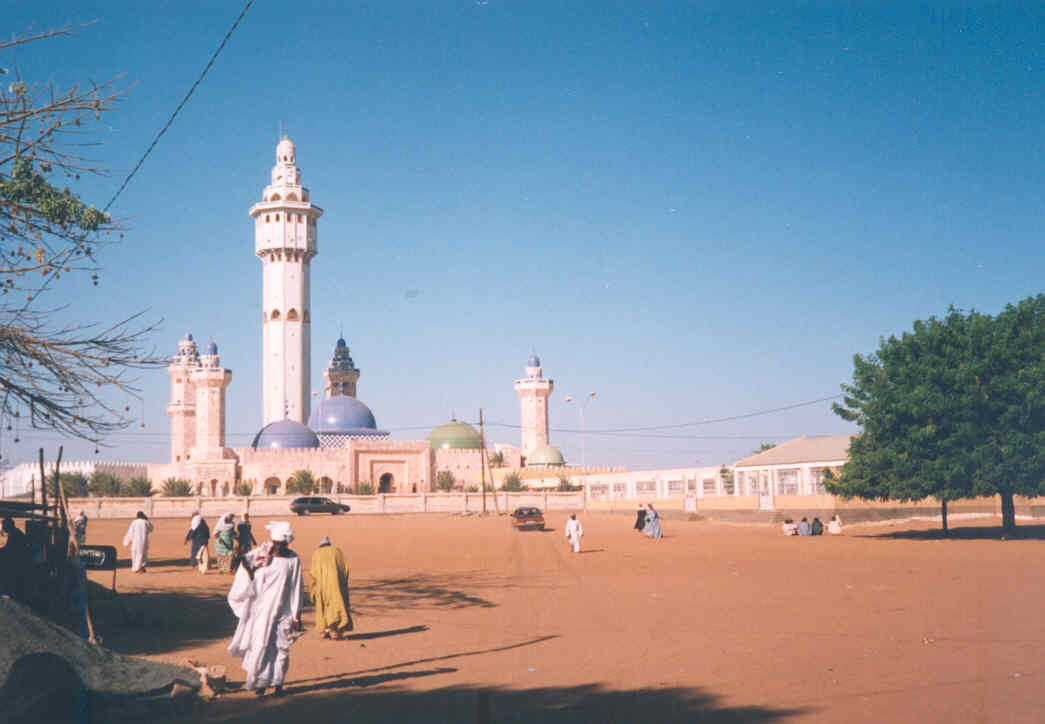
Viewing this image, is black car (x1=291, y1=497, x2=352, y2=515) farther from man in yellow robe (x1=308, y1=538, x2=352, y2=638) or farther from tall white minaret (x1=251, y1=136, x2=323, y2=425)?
man in yellow robe (x1=308, y1=538, x2=352, y2=638)

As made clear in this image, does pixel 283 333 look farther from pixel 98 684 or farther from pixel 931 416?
pixel 98 684

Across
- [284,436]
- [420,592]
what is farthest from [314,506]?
[420,592]

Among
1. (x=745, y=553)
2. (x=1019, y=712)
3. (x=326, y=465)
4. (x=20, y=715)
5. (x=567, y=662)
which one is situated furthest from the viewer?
(x=326, y=465)

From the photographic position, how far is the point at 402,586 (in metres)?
16.7

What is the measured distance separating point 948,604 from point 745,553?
33.8 feet

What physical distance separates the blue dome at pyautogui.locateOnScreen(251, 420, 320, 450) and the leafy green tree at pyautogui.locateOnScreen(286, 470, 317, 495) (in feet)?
12.6

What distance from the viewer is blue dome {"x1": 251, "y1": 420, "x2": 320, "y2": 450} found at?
6147 centimetres

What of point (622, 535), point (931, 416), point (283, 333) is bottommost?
point (622, 535)

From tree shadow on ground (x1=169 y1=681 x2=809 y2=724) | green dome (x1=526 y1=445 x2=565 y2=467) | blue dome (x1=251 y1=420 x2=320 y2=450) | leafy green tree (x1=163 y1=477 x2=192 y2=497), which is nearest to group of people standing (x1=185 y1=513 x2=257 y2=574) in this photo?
tree shadow on ground (x1=169 y1=681 x2=809 y2=724)

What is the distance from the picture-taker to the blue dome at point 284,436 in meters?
61.5

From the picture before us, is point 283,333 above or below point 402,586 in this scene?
above

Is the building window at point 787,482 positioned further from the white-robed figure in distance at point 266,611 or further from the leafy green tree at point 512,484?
the white-robed figure in distance at point 266,611

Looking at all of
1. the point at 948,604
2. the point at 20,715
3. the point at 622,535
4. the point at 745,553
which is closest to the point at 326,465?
the point at 622,535

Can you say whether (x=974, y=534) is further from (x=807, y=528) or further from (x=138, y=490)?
(x=138, y=490)
